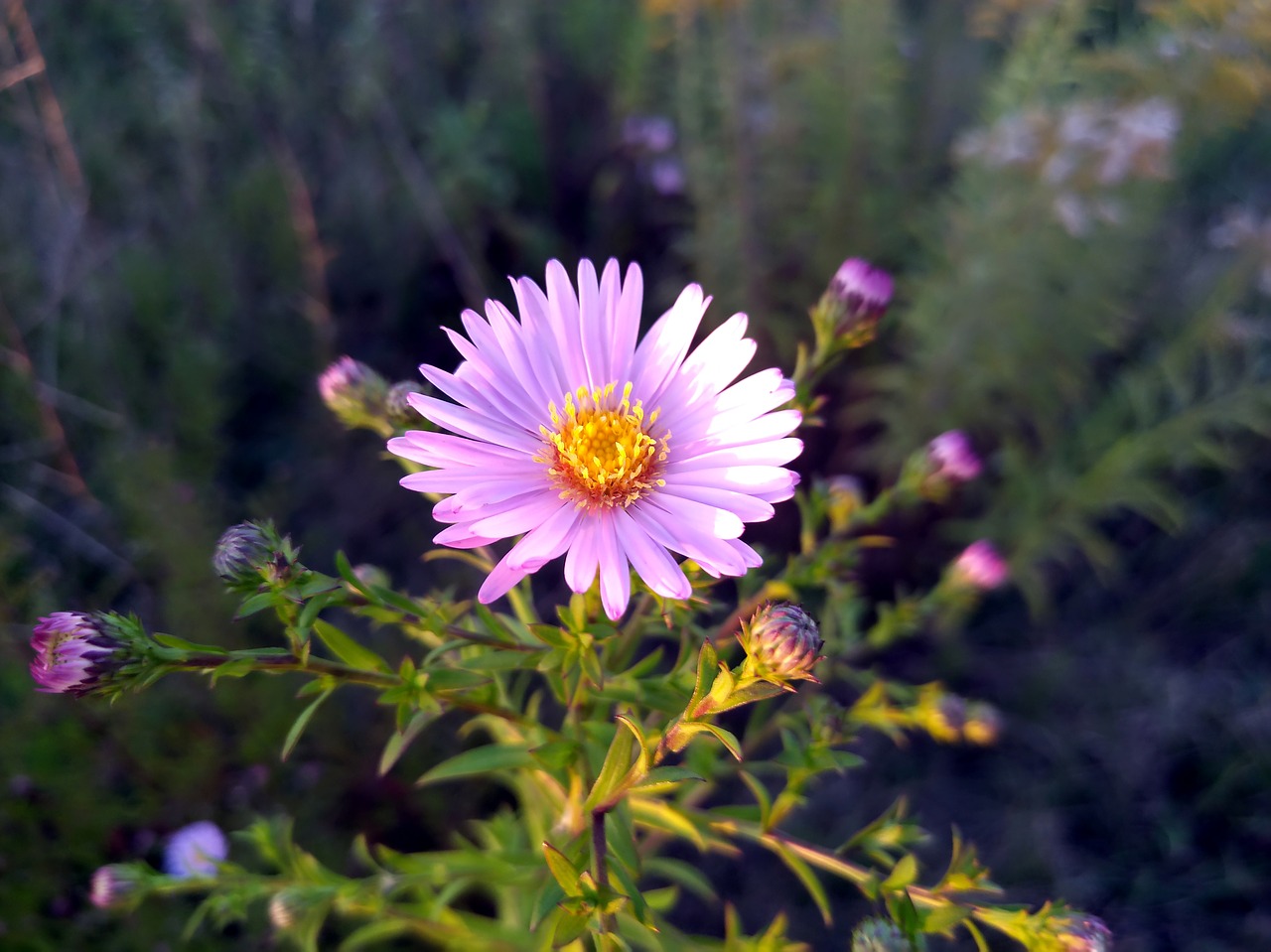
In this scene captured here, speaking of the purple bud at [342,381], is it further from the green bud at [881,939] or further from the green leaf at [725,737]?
the green bud at [881,939]

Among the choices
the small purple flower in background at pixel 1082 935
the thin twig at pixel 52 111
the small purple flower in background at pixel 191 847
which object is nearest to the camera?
the small purple flower in background at pixel 1082 935

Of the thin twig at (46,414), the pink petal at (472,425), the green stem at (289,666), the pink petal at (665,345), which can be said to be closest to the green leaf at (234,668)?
the green stem at (289,666)

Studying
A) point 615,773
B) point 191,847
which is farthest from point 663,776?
point 191,847

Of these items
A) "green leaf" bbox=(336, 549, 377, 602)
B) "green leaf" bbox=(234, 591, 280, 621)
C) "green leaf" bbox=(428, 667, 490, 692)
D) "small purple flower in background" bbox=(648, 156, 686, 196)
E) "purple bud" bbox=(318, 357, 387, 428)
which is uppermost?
"small purple flower in background" bbox=(648, 156, 686, 196)

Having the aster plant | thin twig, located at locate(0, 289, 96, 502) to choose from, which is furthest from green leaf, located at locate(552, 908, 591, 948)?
thin twig, located at locate(0, 289, 96, 502)

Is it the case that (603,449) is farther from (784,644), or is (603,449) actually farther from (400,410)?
(784,644)

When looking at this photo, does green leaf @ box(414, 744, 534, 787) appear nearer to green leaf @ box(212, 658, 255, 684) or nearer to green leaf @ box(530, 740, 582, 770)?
green leaf @ box(530, 740, 582, 770)

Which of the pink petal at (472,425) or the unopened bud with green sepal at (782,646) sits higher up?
Answer: the pink petal at (472,425)

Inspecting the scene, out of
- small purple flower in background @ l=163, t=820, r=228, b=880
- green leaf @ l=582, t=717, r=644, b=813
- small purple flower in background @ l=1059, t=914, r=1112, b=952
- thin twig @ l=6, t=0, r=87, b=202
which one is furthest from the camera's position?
thin twig @ l=6, t=0, r=87, b=202
